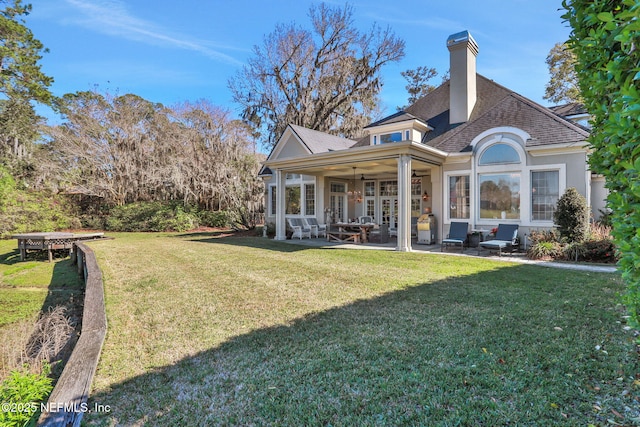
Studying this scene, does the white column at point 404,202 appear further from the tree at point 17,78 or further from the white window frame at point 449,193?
the tree at point 17,78

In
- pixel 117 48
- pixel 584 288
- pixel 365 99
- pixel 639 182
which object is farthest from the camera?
pixel 365 99

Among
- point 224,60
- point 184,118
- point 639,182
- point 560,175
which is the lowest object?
point 639,182

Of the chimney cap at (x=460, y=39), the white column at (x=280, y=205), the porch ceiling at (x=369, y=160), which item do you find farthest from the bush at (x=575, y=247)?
the white column at (x=280, y=205)

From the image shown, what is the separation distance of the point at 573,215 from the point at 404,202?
434 cm

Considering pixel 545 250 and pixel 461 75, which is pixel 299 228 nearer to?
pixel 545 250

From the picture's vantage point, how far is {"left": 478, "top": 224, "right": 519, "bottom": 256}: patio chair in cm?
918

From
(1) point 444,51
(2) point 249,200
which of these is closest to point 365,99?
(1) point 444,51

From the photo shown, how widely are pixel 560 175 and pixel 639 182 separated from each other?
978cm

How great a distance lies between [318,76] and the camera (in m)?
22.5

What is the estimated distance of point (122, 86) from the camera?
19797mm

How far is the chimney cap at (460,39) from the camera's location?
1267cm

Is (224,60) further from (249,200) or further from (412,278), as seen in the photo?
(412,278)

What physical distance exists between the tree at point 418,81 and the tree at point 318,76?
18.5 ft

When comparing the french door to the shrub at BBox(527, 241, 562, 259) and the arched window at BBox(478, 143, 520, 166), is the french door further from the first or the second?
the shrub at BBox(527, 241, 562, 259)
